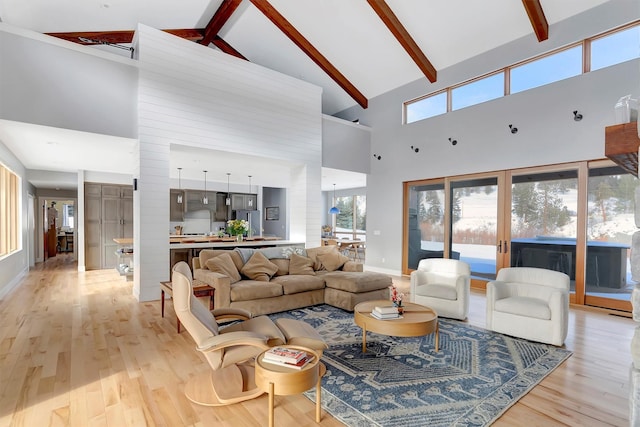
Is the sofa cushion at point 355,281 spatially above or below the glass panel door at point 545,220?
below

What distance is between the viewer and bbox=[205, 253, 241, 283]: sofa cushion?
4512mm

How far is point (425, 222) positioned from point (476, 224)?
120 cm

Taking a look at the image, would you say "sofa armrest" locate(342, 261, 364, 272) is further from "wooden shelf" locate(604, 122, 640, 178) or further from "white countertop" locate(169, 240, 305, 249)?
"wooden shelf" locate(604, 122, 640, 178)

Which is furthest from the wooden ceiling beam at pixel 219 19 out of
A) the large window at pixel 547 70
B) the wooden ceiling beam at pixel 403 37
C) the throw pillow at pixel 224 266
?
the large window at pixel 547 70

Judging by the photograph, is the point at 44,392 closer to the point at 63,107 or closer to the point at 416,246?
the point at 63,107

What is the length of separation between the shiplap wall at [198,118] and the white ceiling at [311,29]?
0.60 metres

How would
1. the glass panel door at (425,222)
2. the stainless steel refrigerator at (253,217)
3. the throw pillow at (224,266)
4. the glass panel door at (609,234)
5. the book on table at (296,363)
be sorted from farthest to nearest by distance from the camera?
the stainless steel refrigerator at (253,217) → the glass panel door at (425,222) → the glass panel door at (609,234) → the throw pillow at (224,266) → the book on table at (296,363)

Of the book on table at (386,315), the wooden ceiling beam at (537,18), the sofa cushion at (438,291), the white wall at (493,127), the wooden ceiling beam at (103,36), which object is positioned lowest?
the sofa cushion at (438,291)

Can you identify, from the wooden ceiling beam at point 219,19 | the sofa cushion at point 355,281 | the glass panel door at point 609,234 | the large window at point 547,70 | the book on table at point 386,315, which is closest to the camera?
the book on table at point 386,315

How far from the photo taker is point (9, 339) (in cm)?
353

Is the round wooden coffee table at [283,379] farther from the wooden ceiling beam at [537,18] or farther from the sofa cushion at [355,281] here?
the wooden ceiling beam at [537,18]

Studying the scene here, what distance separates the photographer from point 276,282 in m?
4.60

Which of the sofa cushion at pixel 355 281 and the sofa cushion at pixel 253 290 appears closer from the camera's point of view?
the sofa cushion at pixel 253 290

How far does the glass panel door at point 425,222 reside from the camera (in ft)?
23.6
